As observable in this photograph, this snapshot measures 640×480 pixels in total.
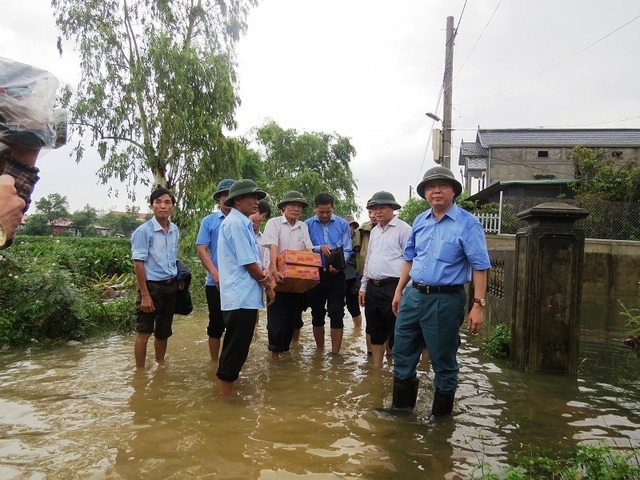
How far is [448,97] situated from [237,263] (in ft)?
38.0

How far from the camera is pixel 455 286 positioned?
3.95 m

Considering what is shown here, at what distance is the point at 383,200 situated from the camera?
5621 millimetres

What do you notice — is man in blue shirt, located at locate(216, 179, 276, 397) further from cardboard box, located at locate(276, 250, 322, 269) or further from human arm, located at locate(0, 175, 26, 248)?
human arm, located at locate(0, 175, 26, 248)

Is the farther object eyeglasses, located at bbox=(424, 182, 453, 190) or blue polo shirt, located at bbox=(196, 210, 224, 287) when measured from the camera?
blue polo shirt, located at bbox=(196, 210, 224, 287)

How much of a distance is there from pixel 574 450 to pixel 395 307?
174 centimetres

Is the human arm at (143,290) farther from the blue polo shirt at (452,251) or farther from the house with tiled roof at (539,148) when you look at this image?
the house with tiled roof at (539,148)

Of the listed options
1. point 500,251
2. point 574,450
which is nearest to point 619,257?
point 500,251

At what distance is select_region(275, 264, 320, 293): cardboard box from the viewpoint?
5.23m

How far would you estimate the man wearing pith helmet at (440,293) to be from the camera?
390 cm

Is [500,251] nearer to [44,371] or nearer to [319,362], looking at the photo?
[319,362]

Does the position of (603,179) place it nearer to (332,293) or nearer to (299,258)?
(332,293)

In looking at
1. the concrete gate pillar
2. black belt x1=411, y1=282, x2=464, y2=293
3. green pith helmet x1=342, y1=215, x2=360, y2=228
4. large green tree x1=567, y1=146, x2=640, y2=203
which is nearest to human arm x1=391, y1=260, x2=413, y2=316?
black belt x1=411, y1=282, x2=464, y2=293

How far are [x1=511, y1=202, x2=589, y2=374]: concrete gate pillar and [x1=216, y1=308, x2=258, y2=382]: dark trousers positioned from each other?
290 centimetres

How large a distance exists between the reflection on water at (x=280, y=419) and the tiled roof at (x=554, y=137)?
2655cm
